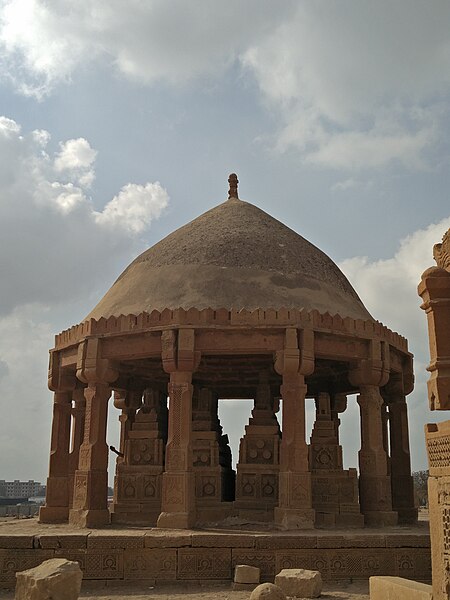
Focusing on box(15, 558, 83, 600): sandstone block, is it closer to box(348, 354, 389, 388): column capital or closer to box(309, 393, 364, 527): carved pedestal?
box(309, 393, 364, 527): carved pedestal

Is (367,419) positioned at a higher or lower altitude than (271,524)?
higher

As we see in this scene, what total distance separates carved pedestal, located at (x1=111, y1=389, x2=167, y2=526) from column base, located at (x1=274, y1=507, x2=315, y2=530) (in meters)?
2.62

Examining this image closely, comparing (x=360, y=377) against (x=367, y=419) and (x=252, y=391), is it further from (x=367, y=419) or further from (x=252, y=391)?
(x=252, y=391)

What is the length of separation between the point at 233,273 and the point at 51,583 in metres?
6.37

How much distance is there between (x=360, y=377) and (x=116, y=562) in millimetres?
4905

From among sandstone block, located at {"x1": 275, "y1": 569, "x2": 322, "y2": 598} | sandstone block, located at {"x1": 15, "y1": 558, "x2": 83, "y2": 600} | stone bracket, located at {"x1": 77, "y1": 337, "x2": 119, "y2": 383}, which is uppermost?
stone bracket, located at {"x1": 77, "y1": 337, "x2": 119, "y2": 383}

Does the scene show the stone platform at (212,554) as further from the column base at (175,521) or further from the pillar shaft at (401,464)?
the pillar shaft at (401,464)

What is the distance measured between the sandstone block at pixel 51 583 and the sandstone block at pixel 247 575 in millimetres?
2292

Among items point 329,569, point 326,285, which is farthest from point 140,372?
point 329,569

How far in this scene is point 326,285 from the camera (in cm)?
1216

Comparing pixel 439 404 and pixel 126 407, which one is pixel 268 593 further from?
pixel 126 407

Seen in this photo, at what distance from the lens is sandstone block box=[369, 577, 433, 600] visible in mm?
5363

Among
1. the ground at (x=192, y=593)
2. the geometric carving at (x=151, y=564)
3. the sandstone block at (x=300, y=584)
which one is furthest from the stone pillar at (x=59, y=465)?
the sandstone block at (x=300, y=584)

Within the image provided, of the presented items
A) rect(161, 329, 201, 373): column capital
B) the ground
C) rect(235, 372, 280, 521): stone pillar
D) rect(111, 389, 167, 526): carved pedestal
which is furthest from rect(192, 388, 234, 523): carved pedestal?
the ground
